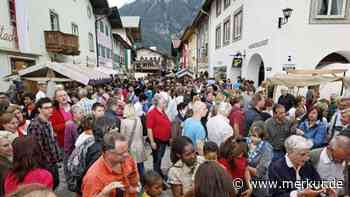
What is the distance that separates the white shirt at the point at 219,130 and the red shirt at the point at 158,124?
1.03 m

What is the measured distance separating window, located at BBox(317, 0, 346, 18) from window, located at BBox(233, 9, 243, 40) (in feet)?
16.5

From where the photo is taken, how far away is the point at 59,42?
1336 cm

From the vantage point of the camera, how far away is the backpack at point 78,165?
295 centimetres

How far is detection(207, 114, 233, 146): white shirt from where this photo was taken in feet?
13.5

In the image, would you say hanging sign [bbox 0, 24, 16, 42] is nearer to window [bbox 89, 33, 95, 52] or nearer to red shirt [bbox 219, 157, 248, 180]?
red shirt [bbox 219, 157, 248, 180]

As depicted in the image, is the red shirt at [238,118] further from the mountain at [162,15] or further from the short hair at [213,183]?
the mountain at [162,15]

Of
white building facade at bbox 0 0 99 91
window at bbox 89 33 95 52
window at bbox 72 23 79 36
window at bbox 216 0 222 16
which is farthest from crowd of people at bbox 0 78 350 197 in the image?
window at bbox 89 33 95 52

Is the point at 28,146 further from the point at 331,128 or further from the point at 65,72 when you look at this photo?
the point at 65,72

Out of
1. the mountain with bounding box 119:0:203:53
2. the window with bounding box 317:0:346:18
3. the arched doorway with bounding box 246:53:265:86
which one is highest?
the mountain with bounding box 119:0:203:53

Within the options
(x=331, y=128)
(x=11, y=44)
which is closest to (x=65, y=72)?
(x=11, y=44)

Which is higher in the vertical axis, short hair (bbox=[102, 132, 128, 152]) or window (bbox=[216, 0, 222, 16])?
window (bbox=[216, 0, 222, 16])

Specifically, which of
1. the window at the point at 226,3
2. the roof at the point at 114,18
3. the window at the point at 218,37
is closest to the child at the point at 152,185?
the window at the point at 226,3

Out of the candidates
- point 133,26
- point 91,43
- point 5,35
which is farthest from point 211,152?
point 133,26

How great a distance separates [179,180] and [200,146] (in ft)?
4.00
